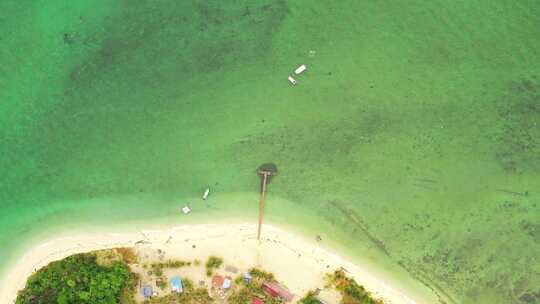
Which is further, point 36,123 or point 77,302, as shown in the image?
point 36,123

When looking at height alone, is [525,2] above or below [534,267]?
above

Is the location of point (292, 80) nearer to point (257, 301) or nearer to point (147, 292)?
point (257, 301)

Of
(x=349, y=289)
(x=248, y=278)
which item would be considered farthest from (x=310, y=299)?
(x=248, y=278)

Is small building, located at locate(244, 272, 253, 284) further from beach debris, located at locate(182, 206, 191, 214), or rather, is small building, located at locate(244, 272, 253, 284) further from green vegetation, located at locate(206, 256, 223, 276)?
beach debris, located at locate(182, 206, 191, 214)

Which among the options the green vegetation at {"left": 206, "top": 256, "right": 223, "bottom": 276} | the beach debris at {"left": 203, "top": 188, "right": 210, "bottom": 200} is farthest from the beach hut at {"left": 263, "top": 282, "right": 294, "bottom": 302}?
the beach debris at {"left": 203, "top": 188, "right": 210, "bottom": 200}

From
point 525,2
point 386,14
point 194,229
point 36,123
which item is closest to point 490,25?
point 525,2

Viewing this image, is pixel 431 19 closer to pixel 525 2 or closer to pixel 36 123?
pixel 525 2

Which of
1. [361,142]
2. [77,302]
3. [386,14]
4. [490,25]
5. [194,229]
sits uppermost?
[386,14]
